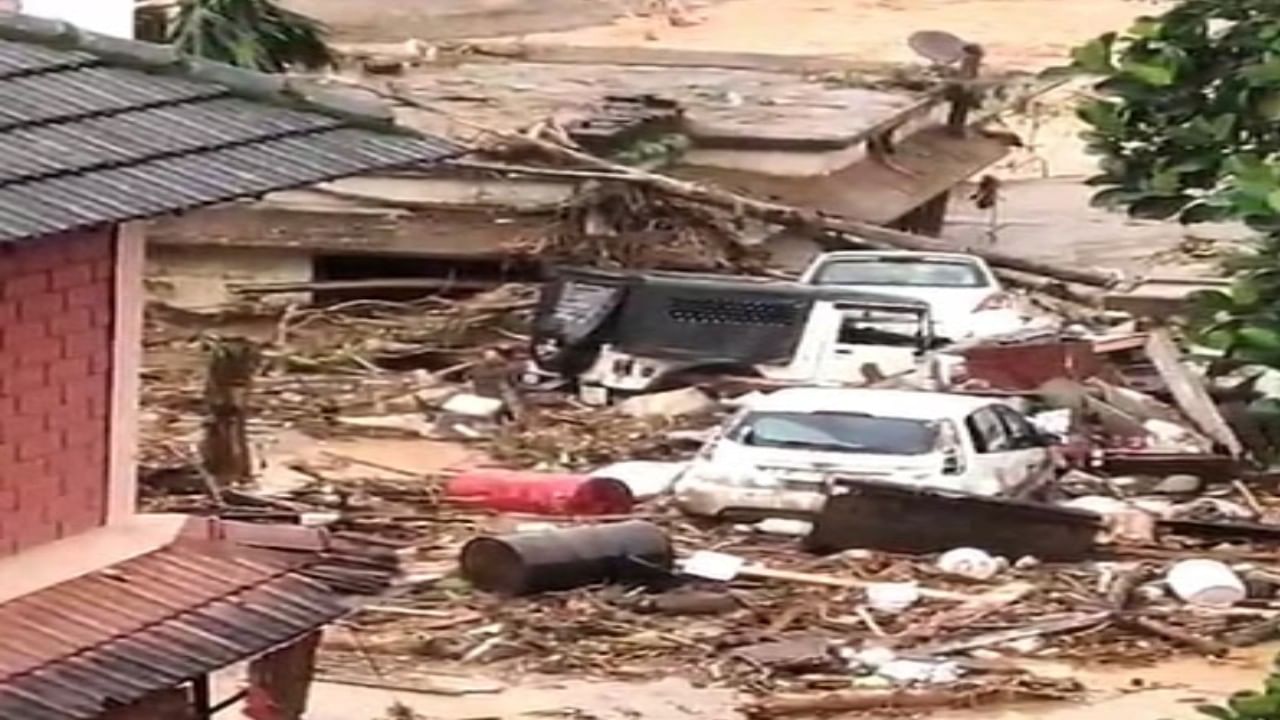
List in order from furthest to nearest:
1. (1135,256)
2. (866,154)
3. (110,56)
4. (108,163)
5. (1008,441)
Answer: (1135,256) → (866,154) → (1008,441) → (110,56) → (108,163)

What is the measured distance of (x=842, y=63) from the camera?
139ft

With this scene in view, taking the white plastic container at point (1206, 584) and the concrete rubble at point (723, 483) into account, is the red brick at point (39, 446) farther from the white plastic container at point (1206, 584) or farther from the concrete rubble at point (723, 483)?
the white plastic container at point (1206, 584)

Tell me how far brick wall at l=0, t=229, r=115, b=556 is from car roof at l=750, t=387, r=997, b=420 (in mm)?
11823

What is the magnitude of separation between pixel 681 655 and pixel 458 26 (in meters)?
33.2

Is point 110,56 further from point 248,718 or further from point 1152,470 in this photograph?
point 1152,470

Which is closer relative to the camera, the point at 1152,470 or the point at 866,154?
the point at 1152,470

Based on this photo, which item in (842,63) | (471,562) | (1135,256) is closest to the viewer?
(471,562)

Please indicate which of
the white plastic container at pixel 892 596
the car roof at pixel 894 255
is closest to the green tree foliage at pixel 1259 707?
the white plastic container at pixel 892 596

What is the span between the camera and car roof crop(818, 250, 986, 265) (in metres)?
27.6

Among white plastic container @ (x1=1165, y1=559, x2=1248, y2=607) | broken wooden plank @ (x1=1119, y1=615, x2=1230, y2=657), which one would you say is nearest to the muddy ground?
white plastic container @ (x1=1165, y1=559, x2=1248, y2=607)

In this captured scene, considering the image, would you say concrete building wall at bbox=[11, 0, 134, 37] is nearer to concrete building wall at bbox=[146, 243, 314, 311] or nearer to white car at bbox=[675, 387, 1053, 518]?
white car at bbox=[675, 387, 1053, 518]

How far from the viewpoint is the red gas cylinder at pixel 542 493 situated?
21714 millimetres

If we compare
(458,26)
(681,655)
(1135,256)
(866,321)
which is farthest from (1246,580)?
(458,26)

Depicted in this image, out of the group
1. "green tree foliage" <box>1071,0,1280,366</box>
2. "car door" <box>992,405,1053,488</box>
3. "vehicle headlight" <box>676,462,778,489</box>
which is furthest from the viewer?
"car door" <box>992,405,1053,488</box>
